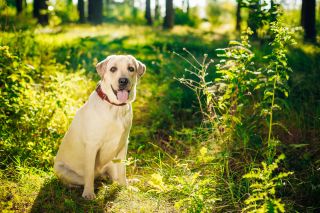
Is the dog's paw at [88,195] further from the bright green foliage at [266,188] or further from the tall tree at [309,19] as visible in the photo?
the tall tree at [309,19]

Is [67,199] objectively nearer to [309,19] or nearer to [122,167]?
[122,167]

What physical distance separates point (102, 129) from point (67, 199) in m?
0.71

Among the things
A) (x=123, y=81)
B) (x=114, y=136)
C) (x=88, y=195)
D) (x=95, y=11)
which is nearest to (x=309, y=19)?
(x=95, y=11)

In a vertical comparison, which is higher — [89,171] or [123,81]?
[123,81]

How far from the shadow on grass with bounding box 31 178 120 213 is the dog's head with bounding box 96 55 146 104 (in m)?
0.90

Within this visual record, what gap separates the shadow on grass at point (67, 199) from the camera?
11.6 ft

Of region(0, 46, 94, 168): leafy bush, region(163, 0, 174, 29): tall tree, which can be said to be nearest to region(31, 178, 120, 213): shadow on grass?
region(0, 46, 94, 168): leafy bush

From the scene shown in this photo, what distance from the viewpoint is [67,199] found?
3.60 meters

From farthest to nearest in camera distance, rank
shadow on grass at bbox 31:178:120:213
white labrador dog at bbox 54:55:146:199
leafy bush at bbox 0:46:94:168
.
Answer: leafy bush at bbox 0:46:94:168
white labrador dog at bbox 54:55:146:199
shadow on grass at bbox 31:178:120:213

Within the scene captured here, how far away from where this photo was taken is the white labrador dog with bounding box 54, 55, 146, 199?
148 inches

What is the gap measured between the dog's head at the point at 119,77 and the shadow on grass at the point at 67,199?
901mm

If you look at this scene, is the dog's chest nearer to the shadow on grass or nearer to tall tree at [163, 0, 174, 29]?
the shadow on grass

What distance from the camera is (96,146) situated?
3.81m

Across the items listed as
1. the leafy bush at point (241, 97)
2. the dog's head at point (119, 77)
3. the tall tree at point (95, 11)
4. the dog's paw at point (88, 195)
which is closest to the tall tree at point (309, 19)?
the tall tree at point (95, 11)
